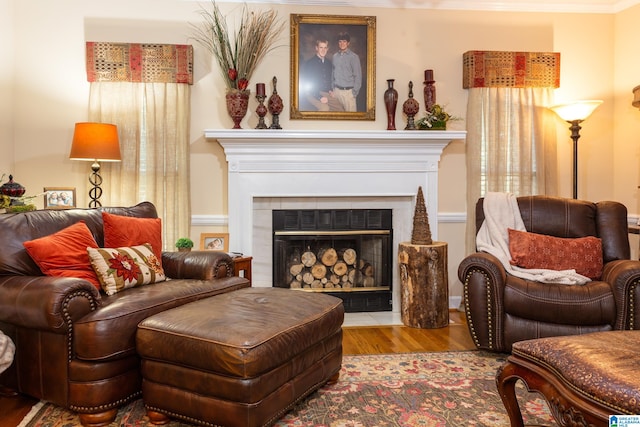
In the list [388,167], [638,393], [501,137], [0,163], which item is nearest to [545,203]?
[501,137]

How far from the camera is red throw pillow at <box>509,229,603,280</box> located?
3.17 meters

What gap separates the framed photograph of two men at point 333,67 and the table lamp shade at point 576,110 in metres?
1.54

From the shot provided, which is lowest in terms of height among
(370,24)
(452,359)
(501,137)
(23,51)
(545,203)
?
(452,359)

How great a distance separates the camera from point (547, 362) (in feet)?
5.61

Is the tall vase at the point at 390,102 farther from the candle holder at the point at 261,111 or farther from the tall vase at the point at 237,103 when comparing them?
the tall vase at the point at 237,103

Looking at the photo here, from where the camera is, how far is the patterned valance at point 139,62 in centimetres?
388

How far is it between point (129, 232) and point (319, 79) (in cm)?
205

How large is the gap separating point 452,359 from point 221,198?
223cm

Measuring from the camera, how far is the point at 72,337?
6.87 feet

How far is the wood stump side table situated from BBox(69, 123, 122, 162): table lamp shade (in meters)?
2.33

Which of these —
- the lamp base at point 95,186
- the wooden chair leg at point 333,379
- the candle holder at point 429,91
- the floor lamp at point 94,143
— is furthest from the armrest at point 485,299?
the lamp base at point 95,186

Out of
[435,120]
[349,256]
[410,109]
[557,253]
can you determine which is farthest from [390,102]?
[557,253]

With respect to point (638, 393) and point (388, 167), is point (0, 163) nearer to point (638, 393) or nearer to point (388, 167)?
point (388, 167)

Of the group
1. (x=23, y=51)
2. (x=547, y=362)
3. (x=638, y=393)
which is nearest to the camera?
(x=638, y=393)
